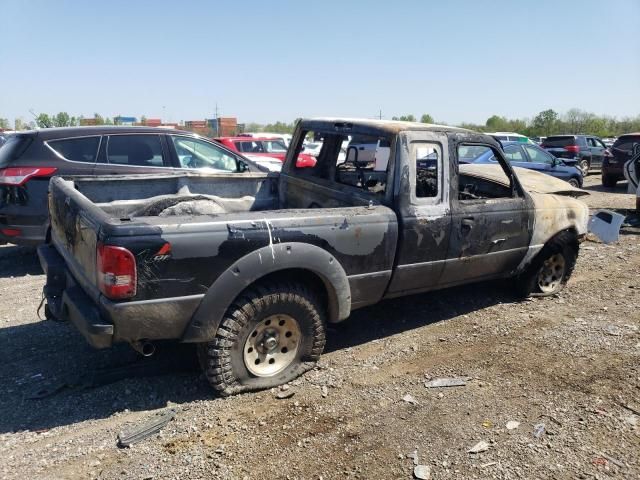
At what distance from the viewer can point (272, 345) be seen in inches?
141

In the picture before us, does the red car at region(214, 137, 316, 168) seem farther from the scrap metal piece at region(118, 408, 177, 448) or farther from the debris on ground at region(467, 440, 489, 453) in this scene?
the debris on ground at region(467, 440, 489, 453)

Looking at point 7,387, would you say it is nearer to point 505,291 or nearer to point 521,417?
point 521,417

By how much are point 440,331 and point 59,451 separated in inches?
126

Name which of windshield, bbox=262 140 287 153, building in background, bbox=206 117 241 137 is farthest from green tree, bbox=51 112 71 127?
windshield, bbox=262 140 287 153

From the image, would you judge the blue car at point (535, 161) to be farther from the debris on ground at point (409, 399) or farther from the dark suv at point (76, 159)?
the debris on ground at point (409, 399)

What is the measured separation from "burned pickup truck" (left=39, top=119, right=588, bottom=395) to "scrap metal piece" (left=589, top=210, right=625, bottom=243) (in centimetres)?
179

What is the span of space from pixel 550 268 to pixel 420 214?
242cm

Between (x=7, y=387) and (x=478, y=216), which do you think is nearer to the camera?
(x=7, y=387)

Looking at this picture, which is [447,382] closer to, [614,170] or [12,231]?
[12,231]

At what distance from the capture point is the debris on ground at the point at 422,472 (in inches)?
109

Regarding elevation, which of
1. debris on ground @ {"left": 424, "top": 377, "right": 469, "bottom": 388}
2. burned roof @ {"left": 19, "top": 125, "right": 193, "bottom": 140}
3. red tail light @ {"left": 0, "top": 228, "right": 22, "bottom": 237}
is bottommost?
debris on ground @ {"left": 424, "top": 377, "right": 469, "bottom": 388}

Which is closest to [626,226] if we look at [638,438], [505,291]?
[505,291]

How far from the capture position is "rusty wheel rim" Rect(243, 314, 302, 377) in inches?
137

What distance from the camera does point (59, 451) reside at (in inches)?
114
